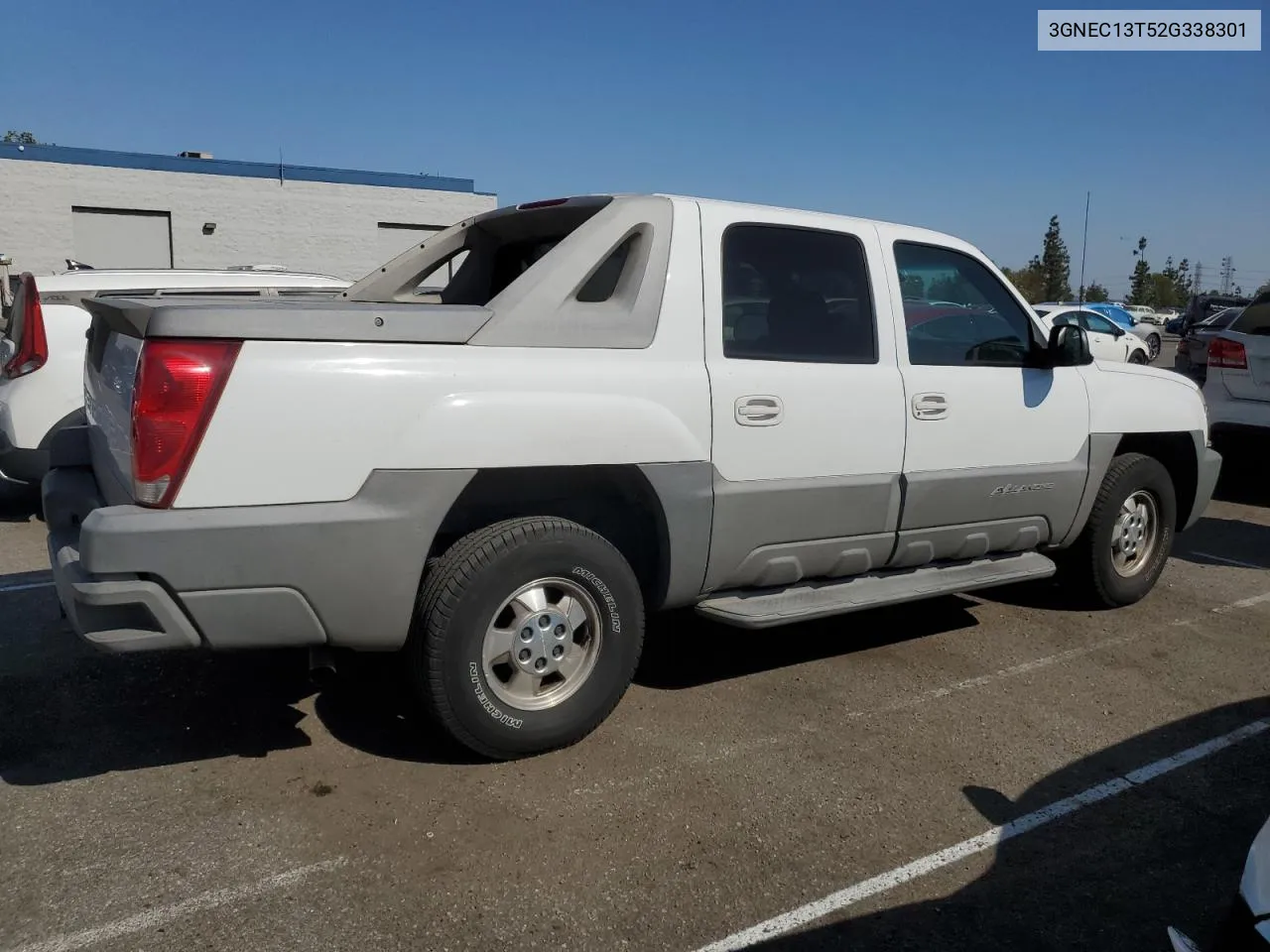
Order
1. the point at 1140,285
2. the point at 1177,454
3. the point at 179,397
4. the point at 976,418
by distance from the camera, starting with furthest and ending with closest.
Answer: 1. the point at 1140,285
2. the point at 1177,454
3. the point at 976,418
4. the point at 179,397

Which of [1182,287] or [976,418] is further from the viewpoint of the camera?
[1182,287]

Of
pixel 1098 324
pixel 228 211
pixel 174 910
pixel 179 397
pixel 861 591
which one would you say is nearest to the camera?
pixel 174 910

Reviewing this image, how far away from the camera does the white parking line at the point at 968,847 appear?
9.62 feet

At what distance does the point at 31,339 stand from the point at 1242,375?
29.9 feet

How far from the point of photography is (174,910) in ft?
9.57

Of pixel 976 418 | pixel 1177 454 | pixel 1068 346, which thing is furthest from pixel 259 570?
pixel 1177 454

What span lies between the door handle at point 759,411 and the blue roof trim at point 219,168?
23.3 metres

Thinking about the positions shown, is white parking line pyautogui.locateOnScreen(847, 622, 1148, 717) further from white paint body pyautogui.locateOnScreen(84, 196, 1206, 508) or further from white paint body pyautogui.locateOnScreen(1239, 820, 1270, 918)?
white paint body pyautogui.locateOnScreen(1239, 820, 1270, 918)

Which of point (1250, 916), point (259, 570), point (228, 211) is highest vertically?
point (228, 211)

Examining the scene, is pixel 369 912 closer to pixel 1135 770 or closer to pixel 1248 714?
pixel 1135 770

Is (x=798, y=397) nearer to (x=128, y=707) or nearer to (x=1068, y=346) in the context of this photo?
(x=1068, y=346)

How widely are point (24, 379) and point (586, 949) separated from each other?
5864 mm

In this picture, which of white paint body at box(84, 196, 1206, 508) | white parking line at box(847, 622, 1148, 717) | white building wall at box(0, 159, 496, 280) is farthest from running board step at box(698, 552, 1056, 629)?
white building wall at box(0, 159, 496, 280)

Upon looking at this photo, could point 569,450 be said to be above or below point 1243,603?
above
